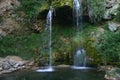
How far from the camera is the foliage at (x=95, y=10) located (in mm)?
18469

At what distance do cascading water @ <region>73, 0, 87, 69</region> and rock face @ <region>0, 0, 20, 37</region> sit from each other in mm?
3963

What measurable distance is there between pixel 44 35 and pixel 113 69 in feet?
17.8

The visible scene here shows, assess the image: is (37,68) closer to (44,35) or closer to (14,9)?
(44,35)

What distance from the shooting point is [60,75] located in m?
15.8

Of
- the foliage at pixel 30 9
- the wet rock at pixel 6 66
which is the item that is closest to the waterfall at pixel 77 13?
the foliage at pixel 30 9

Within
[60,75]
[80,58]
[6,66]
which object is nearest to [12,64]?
[6,66]

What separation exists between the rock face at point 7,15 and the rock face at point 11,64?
2.44 meters

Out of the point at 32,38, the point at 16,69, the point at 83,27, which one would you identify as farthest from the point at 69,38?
the point at 16,69

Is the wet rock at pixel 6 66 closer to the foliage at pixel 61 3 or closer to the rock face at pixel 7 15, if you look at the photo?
the rock face at pixel 7 15

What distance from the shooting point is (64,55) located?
17781 mm

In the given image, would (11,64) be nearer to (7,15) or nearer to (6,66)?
(6,66)

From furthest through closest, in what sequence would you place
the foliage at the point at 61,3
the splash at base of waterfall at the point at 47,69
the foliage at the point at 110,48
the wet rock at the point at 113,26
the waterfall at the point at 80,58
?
the foliage at the point at 61,3, the wet rock at the point at 113,26, the waterfall at the point at 80,58, the splash at base of waterfall at the point at 47,69, the foliage at the point at 110,48

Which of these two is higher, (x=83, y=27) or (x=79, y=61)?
(x=83, y=27)

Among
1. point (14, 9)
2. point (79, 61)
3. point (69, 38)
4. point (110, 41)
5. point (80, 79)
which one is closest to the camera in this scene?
point (80, 79)
